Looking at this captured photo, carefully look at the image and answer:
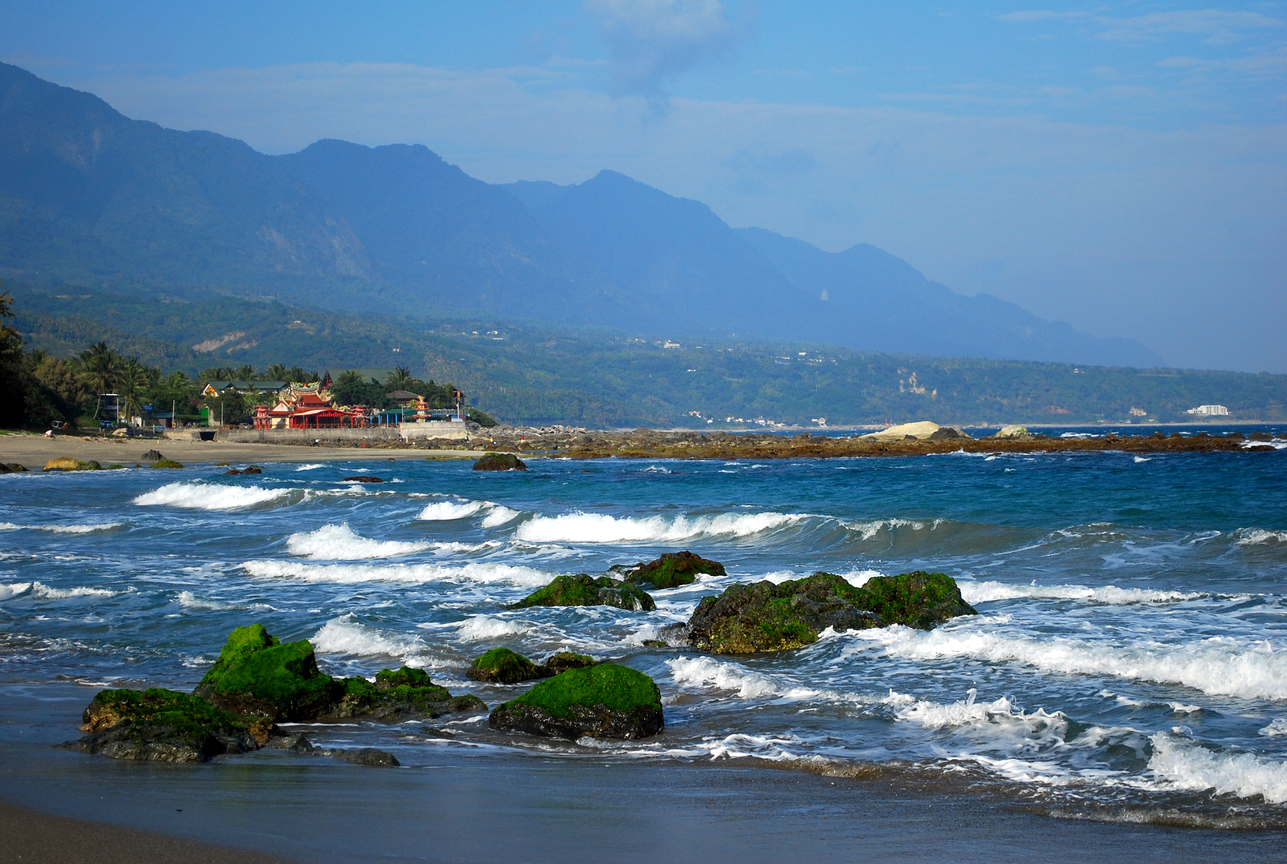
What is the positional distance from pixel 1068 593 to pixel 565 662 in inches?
339

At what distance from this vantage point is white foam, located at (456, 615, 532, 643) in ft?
44.9

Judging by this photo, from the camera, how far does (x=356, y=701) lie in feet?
32.4

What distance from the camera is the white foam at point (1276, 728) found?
8.38 m

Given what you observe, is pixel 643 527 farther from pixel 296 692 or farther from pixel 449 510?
pixel 296 692

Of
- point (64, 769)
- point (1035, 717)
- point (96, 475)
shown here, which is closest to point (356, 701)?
point (64, 769)

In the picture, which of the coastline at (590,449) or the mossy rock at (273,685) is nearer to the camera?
the mossy rock at (273,685)

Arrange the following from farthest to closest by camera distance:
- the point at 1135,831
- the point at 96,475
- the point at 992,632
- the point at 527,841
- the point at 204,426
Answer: the point at 204,426 → the point at 96,475 → the point at 992,632 → the point at 1135,831 → the point at 527,841

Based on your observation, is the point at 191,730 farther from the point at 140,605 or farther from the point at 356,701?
the point at 140,605

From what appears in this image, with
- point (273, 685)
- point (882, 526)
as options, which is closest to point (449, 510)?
point (882, 526)

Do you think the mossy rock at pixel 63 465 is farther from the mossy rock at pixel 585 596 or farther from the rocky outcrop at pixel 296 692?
the rocky outcrop at pixel 296 692

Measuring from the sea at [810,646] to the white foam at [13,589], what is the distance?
0.58 feet

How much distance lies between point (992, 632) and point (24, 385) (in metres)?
83.9

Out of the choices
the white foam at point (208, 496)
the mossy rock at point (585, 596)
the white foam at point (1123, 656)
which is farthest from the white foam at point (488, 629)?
the white foam at point (208, 496)

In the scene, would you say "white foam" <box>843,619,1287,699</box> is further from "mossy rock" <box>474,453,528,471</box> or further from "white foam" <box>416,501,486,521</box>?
"mossy rock" <box>474,453,528,471</box>
